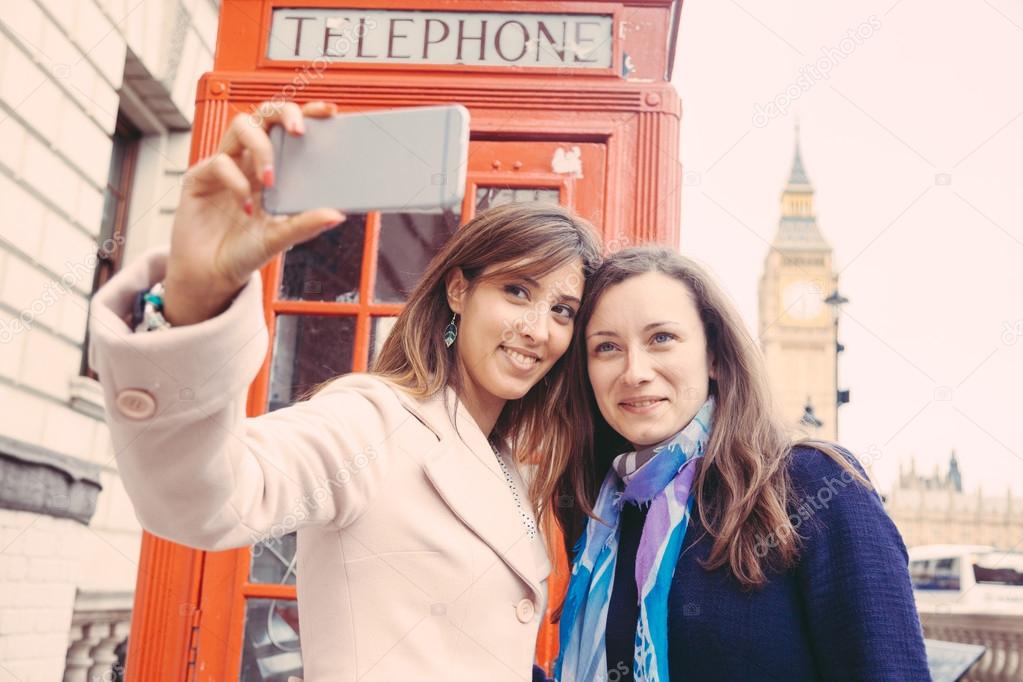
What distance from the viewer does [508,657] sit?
1.52 m

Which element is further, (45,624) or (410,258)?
(45,624)

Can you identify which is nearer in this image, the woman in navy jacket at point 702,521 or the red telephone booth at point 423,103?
the woman in navy jacket at point 702,521

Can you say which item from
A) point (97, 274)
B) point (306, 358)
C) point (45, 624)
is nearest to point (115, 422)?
point (306, 358)

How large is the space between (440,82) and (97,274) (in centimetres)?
375

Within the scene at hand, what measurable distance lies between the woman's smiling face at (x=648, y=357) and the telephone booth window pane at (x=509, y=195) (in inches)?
25.4

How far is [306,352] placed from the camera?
2516mm

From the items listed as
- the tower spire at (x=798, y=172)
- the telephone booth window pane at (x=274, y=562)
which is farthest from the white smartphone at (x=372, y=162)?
the tower spire at (x=798, y=172)

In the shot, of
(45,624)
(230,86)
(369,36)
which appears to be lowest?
(45,624)

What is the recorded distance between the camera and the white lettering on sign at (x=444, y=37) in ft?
8.29

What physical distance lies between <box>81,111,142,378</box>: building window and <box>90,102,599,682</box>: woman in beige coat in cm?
418

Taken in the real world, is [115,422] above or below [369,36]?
below

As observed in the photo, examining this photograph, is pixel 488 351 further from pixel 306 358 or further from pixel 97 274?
pixel 97 274

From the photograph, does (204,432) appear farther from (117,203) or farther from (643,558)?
(117,203)

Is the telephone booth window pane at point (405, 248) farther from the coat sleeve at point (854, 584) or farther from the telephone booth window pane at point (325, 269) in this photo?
the coat sleeve at point (854, 584)
